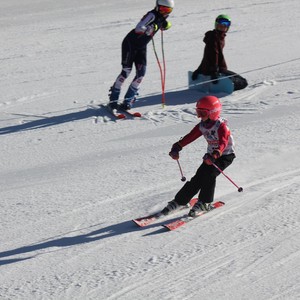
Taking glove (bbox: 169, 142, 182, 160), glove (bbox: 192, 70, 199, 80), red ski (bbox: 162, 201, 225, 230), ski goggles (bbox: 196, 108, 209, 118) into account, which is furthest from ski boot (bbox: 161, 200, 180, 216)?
glove (bbox: 192, 70, 199, 80)

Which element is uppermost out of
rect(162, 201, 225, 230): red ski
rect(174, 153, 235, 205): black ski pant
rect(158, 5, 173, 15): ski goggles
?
rect(158, 5, 173, 15): ski goggles

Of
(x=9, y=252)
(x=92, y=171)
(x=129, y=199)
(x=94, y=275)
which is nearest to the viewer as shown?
(x=94, y=275)

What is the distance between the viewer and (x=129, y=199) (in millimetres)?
7453

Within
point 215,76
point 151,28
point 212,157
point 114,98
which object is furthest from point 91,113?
point 212,157

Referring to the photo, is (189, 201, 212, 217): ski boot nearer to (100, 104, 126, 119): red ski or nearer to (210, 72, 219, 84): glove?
(100, 104, 126, 119): red ski

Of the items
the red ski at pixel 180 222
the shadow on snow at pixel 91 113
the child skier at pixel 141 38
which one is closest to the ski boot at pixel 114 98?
the child skier at pixel 141 38

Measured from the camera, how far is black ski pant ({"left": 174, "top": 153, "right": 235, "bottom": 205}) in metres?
6.80

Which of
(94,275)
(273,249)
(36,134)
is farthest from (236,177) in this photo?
(36,134)

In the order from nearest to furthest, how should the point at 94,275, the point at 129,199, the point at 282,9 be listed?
the point at 94,275 < the point at 129,199 < the point at 282,9

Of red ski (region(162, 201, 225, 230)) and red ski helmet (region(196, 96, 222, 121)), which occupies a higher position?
red ski helmet (region(196, 96, 222, 121))

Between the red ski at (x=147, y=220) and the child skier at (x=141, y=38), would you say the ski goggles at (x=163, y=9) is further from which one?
the red ski at (x=147, y=220)

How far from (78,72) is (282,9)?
663cm

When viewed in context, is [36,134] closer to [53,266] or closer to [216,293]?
[53,266]

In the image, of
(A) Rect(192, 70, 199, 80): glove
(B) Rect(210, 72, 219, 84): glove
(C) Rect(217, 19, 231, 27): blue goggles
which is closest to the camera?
(C) Rect(217, 19, 231, 27): blue goggles
